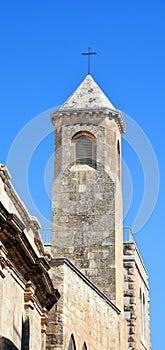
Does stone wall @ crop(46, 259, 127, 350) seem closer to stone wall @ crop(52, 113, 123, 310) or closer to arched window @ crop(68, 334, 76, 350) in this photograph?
arched window @ crop(68, 334, 76, 350)

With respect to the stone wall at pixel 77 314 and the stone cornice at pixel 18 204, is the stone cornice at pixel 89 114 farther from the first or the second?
the stone cornice at pixel 18 204

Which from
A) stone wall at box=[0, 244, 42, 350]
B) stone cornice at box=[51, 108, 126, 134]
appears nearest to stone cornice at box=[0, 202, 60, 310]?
stone wall at box=[0, 244, 42, 350]

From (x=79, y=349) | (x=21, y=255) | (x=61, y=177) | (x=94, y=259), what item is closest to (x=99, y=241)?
(x=94, y=259)

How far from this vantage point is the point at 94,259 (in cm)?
2689

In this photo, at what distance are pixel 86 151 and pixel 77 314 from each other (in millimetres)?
8253

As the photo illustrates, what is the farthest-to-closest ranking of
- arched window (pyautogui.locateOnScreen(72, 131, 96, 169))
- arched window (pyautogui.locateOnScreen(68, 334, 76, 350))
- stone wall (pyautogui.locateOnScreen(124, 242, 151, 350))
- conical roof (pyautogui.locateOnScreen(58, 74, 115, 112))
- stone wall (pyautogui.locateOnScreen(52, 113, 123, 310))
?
stone wall (pyautogui.locateOnScreen(124, 242, 151, 350)) < conical roof (pyautogui.locateOnScreen(58, 74, 115, 112)) < arched window (pyautogui.locateOnScreen(72, 131, 96, 169)) < stone wall (pyautogui.locateOnScreen(52, 113, 123, 310)) < arched window (pyautogui.locateOnScreen(68, 334, 76, 350))


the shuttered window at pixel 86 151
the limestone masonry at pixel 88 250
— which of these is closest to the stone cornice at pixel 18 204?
the limestone masonry at pixel 88 250

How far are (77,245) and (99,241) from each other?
0.70 m

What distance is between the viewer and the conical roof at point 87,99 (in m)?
28.5

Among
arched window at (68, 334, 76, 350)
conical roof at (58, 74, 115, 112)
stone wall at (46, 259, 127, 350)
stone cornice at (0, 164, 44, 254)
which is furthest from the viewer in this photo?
conical roof at (58, 74, 115, 112)

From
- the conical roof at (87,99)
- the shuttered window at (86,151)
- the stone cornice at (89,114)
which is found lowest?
the shuttered window at (86,151)

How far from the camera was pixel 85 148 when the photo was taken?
28.3 m

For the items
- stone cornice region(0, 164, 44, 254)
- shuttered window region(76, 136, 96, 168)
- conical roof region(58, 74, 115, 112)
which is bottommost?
stone cornice region(0, 164, 44, 254)

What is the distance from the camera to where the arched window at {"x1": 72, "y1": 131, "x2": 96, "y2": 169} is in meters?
28.2
